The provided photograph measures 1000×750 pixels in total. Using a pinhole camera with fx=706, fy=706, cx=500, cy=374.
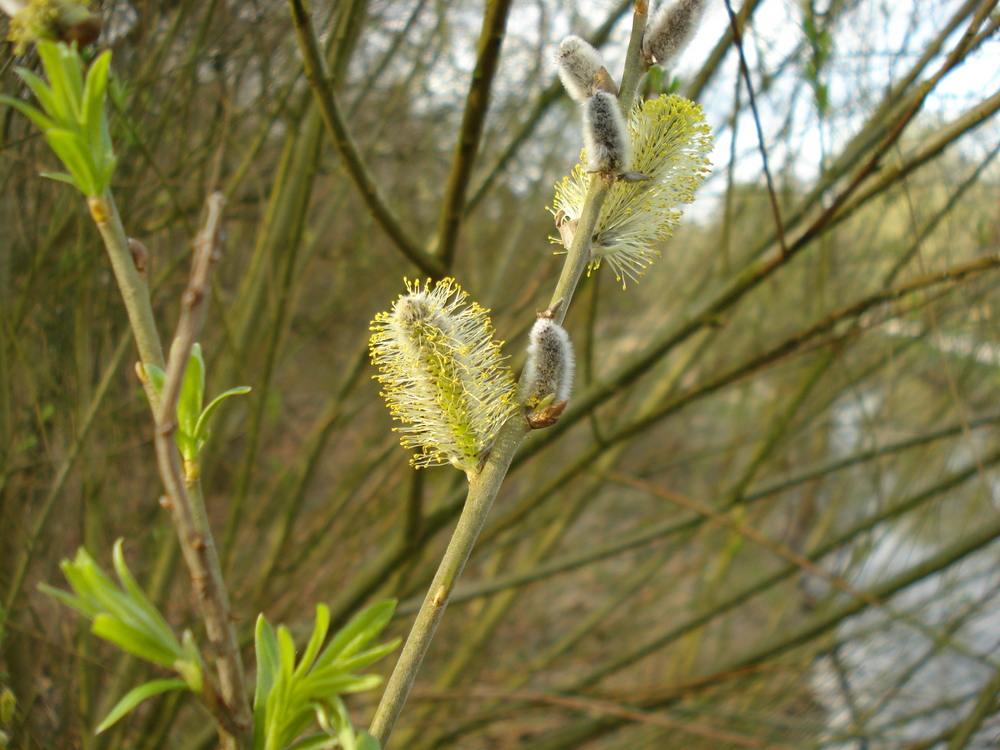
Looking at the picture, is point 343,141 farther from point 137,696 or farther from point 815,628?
point 815,628

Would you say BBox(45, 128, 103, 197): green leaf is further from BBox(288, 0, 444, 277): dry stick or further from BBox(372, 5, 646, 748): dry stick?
BBox(288, 0, 444, 277): dry stick

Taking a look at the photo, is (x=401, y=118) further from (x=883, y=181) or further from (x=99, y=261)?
(x=883, y=181)

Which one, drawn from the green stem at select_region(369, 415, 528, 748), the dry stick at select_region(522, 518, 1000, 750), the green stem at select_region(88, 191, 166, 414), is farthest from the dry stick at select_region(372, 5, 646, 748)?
the dry stick at select_region(522, 518, 1000, 750)

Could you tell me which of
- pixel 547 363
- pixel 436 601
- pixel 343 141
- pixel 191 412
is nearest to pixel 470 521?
pixel 436 601

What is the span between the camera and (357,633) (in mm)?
700

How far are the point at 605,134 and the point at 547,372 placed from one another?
279mm

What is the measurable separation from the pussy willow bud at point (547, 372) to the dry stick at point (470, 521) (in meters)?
0.02

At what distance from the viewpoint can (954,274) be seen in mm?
1564

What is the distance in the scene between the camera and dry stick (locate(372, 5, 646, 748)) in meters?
0.69

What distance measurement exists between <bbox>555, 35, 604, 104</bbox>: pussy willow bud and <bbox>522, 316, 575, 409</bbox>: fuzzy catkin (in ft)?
1.05

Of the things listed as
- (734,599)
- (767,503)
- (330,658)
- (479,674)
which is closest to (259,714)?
(330,658)

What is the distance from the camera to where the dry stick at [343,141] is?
1245 mm

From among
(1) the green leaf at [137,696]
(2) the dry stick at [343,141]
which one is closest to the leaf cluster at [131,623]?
(1) the green leaf at [137,696]

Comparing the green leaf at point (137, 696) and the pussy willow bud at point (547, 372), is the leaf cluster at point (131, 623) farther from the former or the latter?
the pussy willow bud at point (547, 372)
